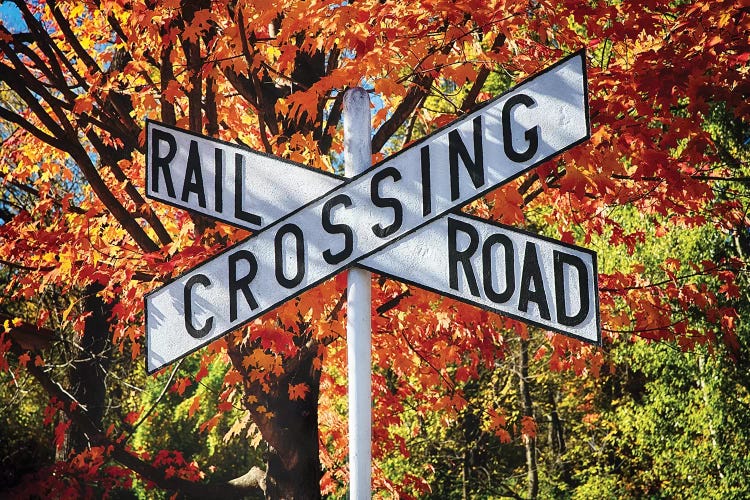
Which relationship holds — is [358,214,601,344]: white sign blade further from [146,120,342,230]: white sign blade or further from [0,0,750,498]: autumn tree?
[0,0,750,498]: autumn tree

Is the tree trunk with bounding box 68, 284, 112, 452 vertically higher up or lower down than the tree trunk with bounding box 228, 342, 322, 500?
higher up

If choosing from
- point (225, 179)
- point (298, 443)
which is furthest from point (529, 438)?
point (225, 179)

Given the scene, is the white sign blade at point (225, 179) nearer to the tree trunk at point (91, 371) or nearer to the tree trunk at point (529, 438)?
the tree trunk at point (91, 371)

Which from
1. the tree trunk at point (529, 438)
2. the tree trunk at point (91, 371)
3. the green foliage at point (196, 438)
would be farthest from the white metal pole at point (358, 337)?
the green foliage at point (196, 438)

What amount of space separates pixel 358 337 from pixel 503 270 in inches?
18.1

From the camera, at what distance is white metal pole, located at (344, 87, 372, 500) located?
2.24m

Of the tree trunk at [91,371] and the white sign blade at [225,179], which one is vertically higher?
the tree trunk at [91,371]

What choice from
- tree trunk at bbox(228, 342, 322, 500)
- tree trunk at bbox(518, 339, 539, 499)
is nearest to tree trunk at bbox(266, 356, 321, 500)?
tree trunk at bbox(228, 342, 322, 500)

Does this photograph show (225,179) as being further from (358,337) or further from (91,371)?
(91,371)

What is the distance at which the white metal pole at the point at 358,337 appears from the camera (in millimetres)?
2236

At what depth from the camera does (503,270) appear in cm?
229

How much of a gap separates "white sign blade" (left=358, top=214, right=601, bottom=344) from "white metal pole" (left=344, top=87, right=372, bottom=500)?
0.11 metres

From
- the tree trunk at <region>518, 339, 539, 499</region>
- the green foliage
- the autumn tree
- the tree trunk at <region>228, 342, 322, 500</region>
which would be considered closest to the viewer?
the autumn tree

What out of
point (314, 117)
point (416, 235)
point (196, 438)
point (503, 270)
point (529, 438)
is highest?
point (196, 438)
